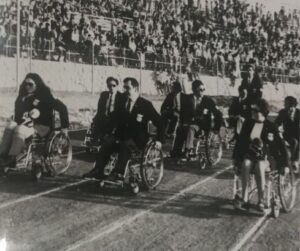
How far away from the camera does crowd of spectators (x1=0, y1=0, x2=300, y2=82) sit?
22.9 feet

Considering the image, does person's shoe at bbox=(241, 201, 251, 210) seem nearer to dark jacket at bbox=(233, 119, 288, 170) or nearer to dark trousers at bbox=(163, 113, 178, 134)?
dark jacket at bbox=(233, 119, 288, 170)

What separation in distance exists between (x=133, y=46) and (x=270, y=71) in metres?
2.23

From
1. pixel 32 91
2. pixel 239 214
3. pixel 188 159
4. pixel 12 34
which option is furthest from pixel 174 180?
pixel 12 34

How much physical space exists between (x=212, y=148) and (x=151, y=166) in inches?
58.6

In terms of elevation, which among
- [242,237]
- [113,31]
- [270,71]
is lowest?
[242,237]

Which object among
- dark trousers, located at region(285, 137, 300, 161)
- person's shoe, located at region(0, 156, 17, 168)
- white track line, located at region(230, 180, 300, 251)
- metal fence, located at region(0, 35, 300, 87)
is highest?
metal fence, located at region(0, 35, 300, 87)

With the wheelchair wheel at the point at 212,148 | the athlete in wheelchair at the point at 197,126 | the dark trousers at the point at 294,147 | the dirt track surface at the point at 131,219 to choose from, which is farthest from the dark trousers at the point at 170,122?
the dark trousers at the point at 294,147

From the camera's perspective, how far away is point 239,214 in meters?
3.87

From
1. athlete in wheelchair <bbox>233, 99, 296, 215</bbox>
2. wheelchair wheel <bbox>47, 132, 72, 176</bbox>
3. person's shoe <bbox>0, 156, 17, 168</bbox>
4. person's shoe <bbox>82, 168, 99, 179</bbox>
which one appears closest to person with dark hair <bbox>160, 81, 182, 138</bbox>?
wheelchair wheel <bbox>47, 132, 72, 176</bbox>

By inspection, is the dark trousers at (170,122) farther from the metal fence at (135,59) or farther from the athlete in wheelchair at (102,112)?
the metal fence at (135,59)

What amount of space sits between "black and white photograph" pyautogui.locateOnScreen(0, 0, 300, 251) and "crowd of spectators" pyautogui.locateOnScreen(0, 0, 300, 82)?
3cm

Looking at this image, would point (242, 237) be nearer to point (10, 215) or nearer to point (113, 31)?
point (10, 215)

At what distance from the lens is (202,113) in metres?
5.73

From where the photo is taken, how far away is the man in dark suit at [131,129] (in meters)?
4.46
